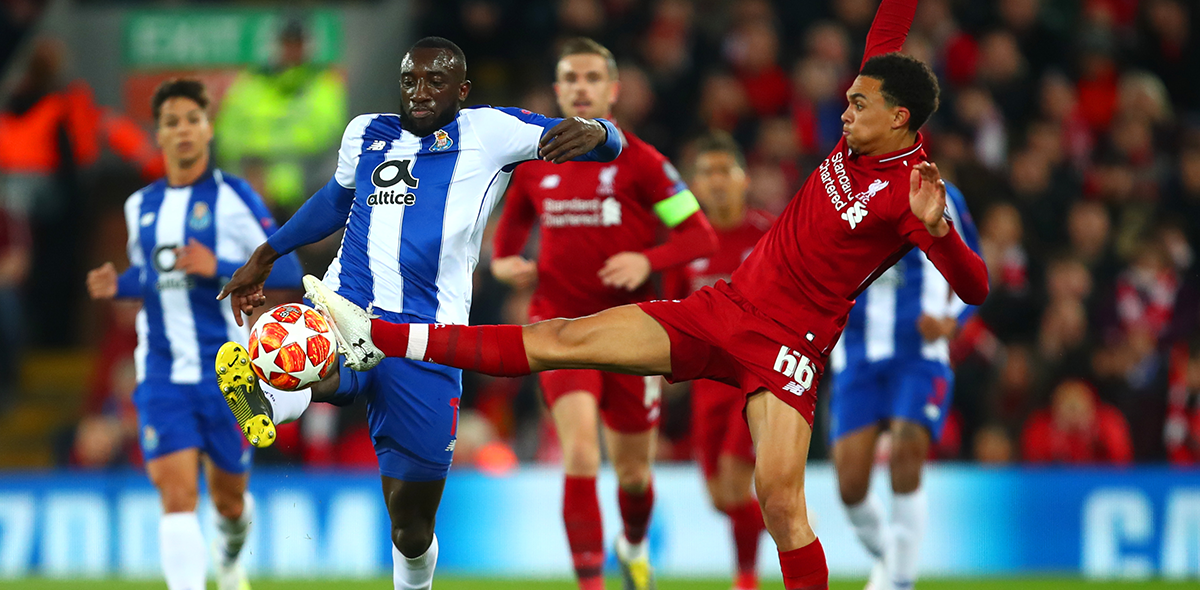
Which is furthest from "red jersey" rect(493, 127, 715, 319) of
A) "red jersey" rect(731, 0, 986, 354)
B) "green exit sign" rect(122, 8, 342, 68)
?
"green exit sign" rect(122, 8, 342, 68)

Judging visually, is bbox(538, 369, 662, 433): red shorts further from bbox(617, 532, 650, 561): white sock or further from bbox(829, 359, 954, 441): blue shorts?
bbox(829, 359, 954, 441): blue shorts

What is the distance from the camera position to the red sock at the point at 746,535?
821 cm

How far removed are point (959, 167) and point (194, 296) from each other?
25.2 ft

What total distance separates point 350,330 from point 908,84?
2403 millimetres

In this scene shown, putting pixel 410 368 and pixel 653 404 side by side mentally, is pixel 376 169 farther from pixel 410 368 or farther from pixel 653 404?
pixel 653 404

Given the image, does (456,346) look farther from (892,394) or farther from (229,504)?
(892,394)

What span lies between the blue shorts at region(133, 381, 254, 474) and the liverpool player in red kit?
7.14 feet

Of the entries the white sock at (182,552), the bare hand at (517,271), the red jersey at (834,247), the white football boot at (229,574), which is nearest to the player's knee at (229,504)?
the white football boot at (229,574)

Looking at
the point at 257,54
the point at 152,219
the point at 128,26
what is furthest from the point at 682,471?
the point at 128,26

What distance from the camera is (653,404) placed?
7.18 meters

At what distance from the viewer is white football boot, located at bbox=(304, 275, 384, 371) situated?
5.06 m

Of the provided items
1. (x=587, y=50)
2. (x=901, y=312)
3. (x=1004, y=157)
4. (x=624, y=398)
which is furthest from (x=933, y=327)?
(x=1004, y=157)

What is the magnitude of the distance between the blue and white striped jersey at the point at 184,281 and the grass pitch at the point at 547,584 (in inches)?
114

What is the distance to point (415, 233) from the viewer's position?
5.62m
